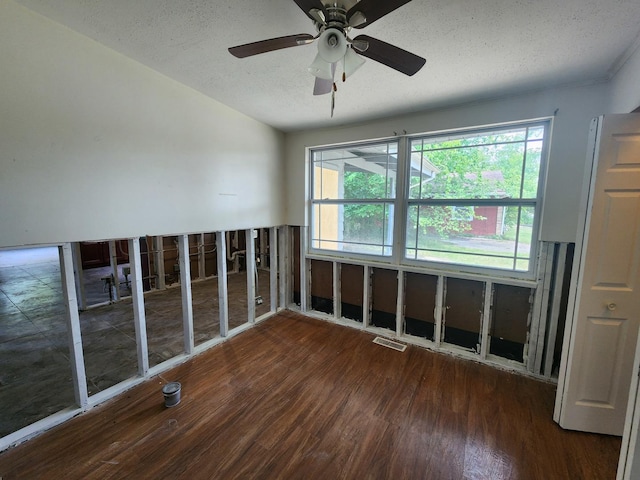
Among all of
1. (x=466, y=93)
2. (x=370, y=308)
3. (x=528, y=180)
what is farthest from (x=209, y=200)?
(x=528, y=180)

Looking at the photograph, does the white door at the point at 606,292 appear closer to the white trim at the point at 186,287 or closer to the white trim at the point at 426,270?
the white trim at the point at 426,270

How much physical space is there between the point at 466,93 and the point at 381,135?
37.3 inches

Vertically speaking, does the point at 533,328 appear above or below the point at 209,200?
below

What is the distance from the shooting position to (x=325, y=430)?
1.89 meters

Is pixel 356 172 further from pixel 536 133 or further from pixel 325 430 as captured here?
pixel 325 430

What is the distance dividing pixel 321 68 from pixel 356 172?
6.70 feet

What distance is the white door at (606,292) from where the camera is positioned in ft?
5.47

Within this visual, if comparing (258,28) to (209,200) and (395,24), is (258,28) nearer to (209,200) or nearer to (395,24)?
(395,24)

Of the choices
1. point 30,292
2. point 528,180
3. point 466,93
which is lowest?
point 30,292

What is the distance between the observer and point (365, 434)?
1.86 metres

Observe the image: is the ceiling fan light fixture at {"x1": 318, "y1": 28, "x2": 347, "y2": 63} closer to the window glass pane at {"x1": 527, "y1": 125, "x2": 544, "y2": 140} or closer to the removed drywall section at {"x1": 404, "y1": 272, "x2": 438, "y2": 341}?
the window glass pane at {"x1": 527, "y1": 125, "x2": 544, "y2": 140}

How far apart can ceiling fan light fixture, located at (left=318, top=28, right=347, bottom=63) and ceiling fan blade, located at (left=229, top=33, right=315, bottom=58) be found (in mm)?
61

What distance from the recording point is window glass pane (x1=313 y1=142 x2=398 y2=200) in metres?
3.20

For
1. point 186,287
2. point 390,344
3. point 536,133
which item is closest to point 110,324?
point 186,287
